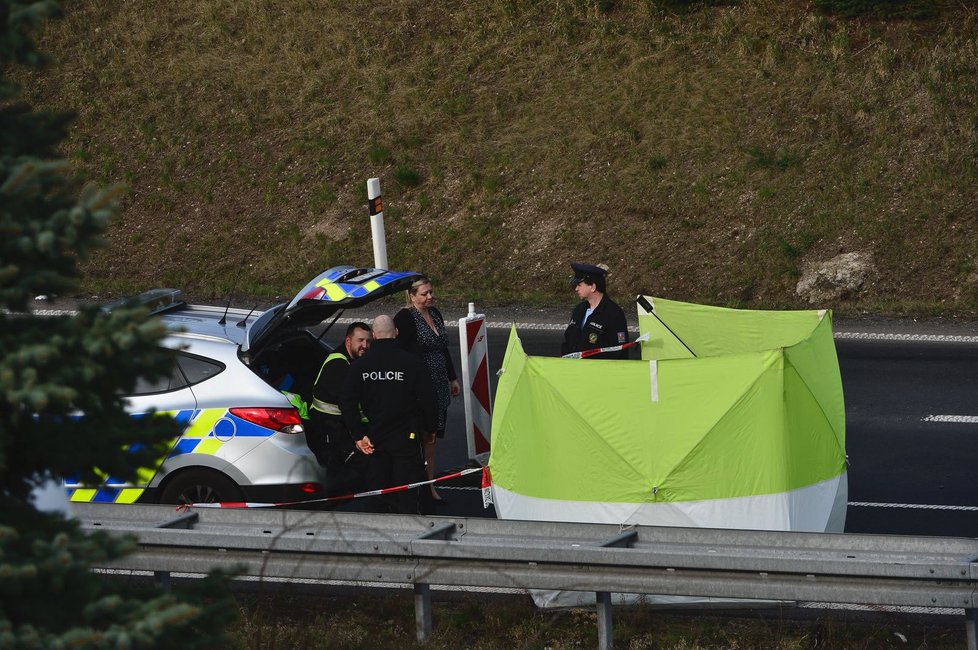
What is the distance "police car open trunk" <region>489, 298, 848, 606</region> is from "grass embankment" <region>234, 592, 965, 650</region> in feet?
0.77

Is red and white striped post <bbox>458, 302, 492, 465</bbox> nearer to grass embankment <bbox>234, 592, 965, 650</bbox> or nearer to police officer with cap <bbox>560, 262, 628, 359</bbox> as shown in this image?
police officer with cap <bbox>560, 262, 628, 359</bbox>

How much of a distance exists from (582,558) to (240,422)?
3.46 metres

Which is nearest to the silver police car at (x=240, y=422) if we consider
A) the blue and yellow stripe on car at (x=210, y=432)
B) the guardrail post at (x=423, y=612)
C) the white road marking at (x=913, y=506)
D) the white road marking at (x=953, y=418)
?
the blue and yellow stripe on car at (x=210, y=432)

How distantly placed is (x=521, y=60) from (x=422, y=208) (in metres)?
4.27

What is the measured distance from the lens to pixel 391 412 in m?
8.84

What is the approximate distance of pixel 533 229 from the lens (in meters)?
20.8

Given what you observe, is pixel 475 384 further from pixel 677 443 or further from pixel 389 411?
pixel 677 443

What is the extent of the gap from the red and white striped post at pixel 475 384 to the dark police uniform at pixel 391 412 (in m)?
1.45

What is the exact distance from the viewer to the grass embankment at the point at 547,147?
19.2 m

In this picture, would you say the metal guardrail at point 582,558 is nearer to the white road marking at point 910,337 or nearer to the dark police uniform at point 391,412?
the dark police uniform at point 391,412

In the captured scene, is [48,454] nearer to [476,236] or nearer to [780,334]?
[780,334]

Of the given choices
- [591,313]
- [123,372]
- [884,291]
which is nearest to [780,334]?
[591,313]

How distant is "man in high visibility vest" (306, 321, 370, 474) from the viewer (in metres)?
9.16

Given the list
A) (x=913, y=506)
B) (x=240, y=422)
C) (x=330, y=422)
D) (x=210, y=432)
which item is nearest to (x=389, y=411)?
(x=330, y=422)
